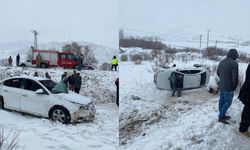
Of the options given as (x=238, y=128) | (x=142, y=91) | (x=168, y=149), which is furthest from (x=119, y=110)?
(x=238, y=128)

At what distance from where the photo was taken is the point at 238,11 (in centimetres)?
213

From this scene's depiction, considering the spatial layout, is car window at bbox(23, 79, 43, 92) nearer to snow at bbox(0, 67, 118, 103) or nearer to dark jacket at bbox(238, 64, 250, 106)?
snow at bbox(0, 67, 118, 103)

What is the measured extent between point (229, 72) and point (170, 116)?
1.63 feet

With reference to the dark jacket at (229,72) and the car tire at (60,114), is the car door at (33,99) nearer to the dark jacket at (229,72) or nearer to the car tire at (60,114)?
the car tire at (60,114)

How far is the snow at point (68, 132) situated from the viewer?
245cm

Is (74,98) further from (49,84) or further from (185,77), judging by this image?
(185,77)

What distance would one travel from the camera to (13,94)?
2707 mm

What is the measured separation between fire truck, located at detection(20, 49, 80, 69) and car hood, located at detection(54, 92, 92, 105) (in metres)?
0.24

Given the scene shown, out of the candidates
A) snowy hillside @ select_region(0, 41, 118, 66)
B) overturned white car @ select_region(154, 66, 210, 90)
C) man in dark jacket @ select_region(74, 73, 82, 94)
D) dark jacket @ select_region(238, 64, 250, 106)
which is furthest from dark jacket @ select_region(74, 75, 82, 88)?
dark jacket @ select_region(238, 64, 250, 106)

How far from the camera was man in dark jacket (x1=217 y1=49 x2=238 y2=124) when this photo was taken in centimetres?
201

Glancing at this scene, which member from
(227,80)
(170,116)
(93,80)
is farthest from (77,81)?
(227,80)

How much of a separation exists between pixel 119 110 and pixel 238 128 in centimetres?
81

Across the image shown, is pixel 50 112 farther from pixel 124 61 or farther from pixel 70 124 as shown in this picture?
pixel 124 61

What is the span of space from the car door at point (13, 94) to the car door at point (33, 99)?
4 cm
